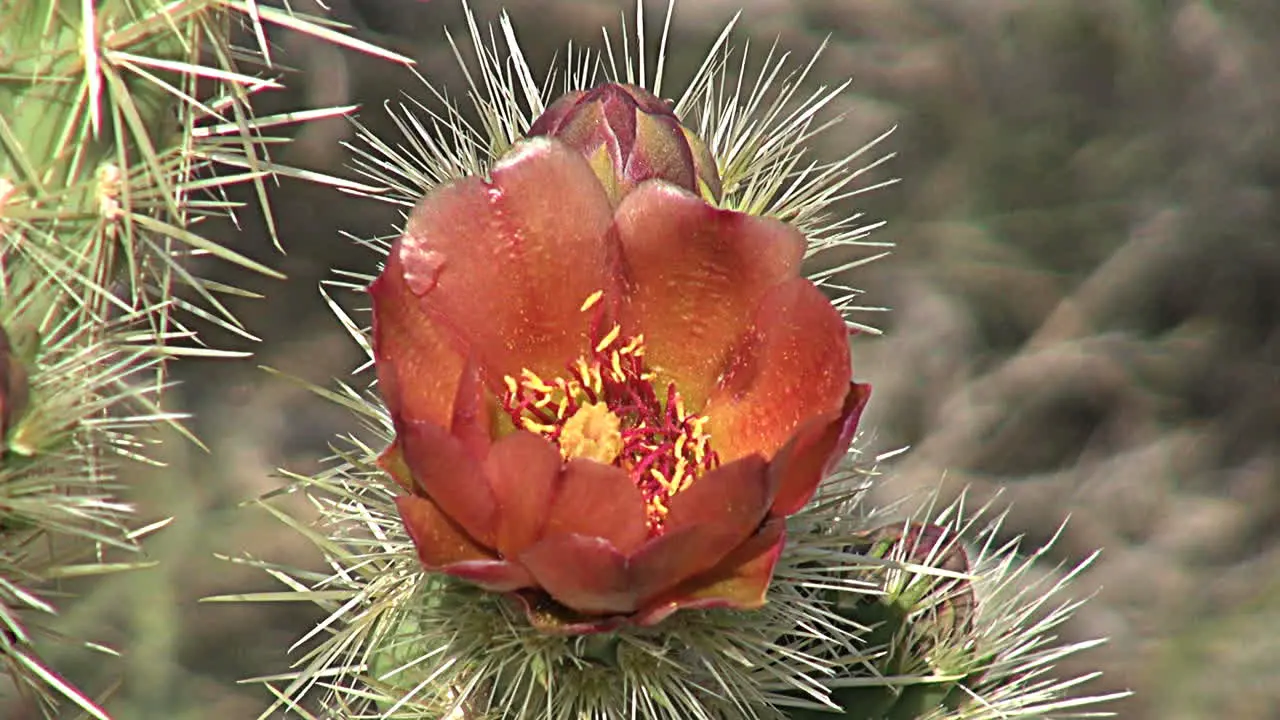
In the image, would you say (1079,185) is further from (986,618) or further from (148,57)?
(148,57)

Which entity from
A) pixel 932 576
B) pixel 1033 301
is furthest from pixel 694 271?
pixel 1033 301

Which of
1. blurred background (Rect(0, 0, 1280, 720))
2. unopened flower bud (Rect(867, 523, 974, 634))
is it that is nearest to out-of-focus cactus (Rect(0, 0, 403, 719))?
unopened flower bud (Rect(867, 523, 974, 634))

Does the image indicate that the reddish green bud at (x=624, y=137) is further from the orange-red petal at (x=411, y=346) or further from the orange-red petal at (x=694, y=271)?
the orange-red petal at (x=411, y=346)

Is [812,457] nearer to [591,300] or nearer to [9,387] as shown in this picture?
[591,300]

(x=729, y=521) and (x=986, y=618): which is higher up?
(x=729, y=521)

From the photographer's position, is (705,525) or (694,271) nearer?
(705,525)

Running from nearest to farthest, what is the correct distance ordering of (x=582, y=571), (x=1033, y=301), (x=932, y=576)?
1. (x=582, y=571)
2. (x=932, y=576)
3. (x=1033, y=301)

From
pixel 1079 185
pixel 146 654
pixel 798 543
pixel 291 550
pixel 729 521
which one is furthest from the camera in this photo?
pixel 1079 185

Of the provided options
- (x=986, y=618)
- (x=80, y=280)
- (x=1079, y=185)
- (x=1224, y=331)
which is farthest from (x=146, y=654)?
(x=1224, y=331)

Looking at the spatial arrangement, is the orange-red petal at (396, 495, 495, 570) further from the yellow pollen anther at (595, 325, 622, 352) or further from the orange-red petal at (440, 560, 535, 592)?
the yellow pollen anther at (595, 325, 622, 352)
